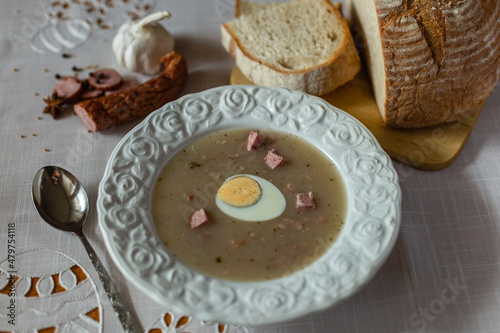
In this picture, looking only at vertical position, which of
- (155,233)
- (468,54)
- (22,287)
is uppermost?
(468,54)

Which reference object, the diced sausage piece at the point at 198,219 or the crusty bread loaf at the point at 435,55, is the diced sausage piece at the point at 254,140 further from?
the crusty bread loaf at the point at 435,55

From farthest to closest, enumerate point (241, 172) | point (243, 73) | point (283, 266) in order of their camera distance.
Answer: point (243, 73) → point (241, 172) → point (283, 266)

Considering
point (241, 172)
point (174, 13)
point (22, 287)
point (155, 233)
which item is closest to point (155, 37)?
point (174, 13)

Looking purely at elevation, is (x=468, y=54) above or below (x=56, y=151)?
above

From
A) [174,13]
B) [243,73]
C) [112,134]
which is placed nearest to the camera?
[112,134]

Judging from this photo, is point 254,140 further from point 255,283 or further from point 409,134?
point 409,134

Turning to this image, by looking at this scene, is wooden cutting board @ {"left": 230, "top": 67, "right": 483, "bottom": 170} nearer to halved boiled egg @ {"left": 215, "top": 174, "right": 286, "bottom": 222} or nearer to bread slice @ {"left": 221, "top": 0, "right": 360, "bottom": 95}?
bread slice @ {"left": 221, "top": 0, "right": 360, "bottom": 95}

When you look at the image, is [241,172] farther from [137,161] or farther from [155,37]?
[155,37]
